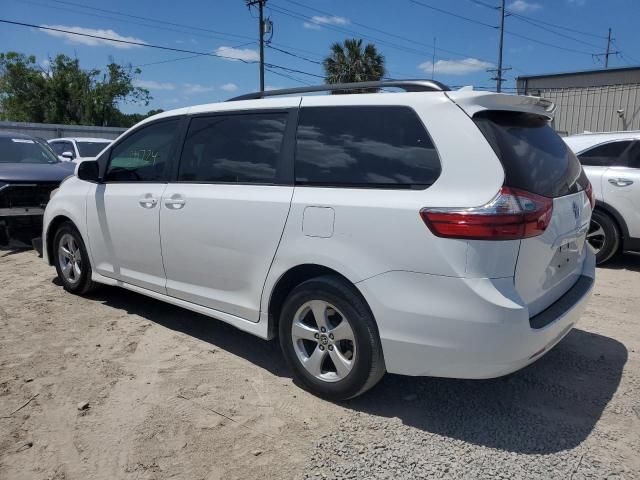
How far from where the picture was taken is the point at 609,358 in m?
3.81

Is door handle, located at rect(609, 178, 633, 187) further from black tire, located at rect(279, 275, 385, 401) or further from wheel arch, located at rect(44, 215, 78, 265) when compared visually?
wheel arch, located at rect(44, 215, 78, 265)

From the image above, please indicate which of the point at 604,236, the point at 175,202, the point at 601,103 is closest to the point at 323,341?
the point at 175,202

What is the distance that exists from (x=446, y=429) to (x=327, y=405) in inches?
28.4

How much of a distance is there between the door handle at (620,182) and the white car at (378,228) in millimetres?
3256

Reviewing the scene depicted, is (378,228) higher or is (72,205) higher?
(378,228)

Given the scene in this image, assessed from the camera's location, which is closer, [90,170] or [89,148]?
[90,170]

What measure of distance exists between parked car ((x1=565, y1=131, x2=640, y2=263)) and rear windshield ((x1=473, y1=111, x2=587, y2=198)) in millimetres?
3536

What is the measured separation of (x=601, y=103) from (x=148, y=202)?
21.8m

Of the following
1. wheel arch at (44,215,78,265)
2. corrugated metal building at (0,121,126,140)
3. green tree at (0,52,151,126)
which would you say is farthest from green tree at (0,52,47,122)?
wheel arch at (44,215,78,265)

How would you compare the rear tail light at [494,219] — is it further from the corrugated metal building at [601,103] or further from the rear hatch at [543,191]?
the corrugated metal building at [601,103]

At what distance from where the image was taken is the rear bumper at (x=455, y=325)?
253 centimetres

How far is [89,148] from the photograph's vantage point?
1462 centimetres

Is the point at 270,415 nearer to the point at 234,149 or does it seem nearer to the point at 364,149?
the point at 364,149

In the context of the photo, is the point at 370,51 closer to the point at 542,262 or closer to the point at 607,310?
the point at 607,310
